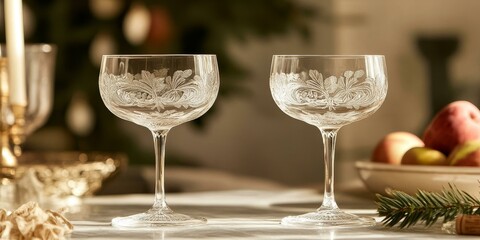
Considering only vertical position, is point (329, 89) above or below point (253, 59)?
below

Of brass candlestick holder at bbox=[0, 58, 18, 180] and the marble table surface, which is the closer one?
the marble table surface

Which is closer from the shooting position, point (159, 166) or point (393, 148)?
point (159, 166)

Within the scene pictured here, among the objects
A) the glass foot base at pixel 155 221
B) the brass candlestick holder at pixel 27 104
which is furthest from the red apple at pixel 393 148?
the brass candlestick holder at pixel 27 104

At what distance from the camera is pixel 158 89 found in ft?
4.03

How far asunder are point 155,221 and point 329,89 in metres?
0.26

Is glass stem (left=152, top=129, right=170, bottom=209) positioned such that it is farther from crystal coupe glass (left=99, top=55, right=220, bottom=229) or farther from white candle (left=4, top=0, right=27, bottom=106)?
white candle (left=4, top=0, right=27, bottom=106)

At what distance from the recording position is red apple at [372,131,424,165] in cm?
158

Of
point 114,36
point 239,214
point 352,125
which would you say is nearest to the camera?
point 239,214

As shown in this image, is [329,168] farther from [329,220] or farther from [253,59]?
[253,59]

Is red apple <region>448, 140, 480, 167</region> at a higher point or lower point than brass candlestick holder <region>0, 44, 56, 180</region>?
lower

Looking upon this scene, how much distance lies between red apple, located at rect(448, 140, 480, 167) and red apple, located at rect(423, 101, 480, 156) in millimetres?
32

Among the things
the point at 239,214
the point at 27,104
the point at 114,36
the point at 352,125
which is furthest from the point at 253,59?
the point at 239,214

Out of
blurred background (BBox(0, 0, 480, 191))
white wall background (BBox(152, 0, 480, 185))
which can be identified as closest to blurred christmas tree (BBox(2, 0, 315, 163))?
blurred background (BBox(0, 0, 480, 191))

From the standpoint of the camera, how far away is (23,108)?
1.52 meters
